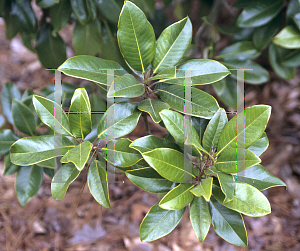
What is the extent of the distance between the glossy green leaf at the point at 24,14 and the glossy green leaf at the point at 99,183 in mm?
682

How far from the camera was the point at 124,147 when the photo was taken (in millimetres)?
571

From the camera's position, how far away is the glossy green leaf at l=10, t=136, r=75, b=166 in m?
0.54

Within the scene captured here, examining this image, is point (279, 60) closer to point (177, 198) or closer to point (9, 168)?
point (177, 198)

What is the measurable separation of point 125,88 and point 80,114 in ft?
0.47

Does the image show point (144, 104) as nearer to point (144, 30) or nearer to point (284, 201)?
point (144, 30)

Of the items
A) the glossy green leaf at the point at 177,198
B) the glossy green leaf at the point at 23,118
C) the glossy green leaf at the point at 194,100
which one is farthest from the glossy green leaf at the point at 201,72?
the glossy green leaf at the point at 23,118

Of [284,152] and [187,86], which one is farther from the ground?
[187,86]

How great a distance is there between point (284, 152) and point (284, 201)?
0.97 feet

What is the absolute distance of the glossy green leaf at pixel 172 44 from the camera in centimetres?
57

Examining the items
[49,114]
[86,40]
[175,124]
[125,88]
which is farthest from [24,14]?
[175,124]

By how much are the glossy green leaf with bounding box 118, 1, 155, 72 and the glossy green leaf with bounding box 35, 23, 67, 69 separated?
23.0 inches

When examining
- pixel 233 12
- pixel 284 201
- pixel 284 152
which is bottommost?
pixel 284 201

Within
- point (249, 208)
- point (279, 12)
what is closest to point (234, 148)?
point (249, 208)

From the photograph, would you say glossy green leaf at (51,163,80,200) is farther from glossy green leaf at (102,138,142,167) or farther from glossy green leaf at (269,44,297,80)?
glossy green leaf at (269,44,297,80)
